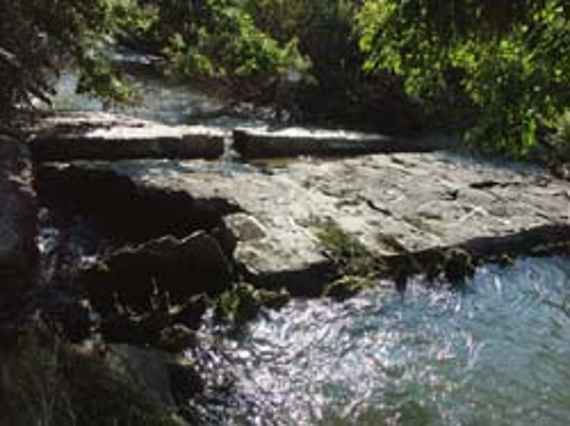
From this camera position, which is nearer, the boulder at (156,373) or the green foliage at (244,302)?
the boulder at (156,373)

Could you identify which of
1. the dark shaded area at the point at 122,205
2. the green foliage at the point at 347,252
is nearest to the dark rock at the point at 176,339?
the green foliage at the point at 347,252

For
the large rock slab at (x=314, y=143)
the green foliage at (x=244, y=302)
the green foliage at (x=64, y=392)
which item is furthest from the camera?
the large rock slab at (x=314, y=143)

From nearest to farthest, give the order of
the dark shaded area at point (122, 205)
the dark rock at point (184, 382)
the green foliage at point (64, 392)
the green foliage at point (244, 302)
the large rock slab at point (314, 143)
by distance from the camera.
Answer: the green foliage at point (64, 392)
the dark rock at point (184, 382)
the green foliage at point (244, 302)
the dark shaded area at point (122, 205)
the large rock slab at point (314, 143)

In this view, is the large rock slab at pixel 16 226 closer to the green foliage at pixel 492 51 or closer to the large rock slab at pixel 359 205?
the large rock slab at pixel 359 205

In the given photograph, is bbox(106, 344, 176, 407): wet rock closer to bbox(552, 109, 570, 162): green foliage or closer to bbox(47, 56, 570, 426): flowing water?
bbox(47, 56, 570, 426): flowing water

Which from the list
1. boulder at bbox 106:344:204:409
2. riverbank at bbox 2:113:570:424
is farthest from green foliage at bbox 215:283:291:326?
boulder at bbox 106:344:204:409

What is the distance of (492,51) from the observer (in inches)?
181

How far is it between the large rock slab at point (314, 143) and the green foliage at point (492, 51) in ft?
18.7

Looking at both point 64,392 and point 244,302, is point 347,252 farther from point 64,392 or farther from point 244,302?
point 64,392

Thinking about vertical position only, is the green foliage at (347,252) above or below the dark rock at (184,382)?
above

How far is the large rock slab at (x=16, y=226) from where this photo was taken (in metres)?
5.06

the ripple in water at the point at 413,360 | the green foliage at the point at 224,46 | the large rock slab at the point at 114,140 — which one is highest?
the green foliage at the point at 224,46

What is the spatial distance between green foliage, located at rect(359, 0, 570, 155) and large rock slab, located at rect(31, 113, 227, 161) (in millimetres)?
4964

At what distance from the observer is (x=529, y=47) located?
4.21 metres
